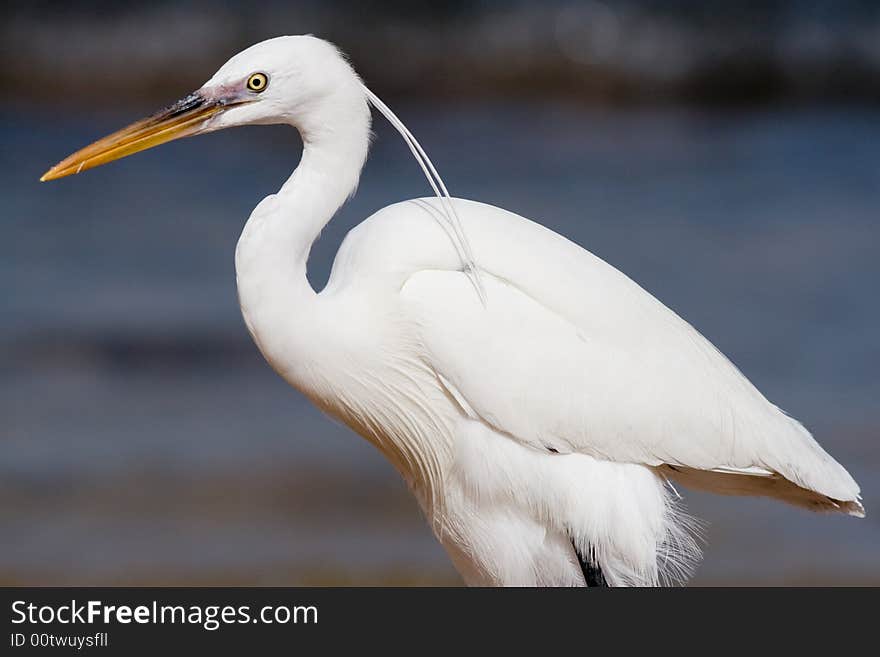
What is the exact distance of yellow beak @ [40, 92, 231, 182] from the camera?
220 centimetres

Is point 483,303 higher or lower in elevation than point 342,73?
lower

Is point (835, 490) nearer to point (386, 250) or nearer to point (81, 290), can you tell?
point (386, 250)

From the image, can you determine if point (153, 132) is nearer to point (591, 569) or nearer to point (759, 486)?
point (591, 569)

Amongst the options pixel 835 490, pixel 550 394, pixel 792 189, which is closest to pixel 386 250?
pixel 550 394

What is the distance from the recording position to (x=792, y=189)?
8.16 metres

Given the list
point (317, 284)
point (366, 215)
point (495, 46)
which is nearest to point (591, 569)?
point (317, 284)

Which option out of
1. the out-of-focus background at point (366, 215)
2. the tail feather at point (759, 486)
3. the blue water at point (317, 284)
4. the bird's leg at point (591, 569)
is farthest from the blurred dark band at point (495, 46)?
the bird's leg at point (591, 569)

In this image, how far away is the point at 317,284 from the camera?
18.1 feet

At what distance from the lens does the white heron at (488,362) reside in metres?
2.22

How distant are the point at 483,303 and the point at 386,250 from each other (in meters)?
0.22

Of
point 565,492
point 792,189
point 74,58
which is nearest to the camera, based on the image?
point 565,492

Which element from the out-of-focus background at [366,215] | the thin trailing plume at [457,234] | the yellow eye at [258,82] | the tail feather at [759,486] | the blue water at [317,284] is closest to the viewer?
the yellow eye at [258,82]

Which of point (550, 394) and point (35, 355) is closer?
point (550, 394)

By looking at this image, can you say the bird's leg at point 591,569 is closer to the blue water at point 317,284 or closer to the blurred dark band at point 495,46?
the blue water at point 317,284
